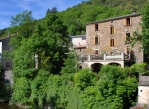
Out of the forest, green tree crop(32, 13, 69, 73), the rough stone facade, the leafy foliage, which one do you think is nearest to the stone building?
the rough stone facade

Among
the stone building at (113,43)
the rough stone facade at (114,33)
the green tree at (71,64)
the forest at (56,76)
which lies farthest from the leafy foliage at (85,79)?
the rough stone facade at (114,33)

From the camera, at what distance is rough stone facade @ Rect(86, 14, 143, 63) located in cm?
3484

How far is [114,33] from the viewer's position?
37656mm

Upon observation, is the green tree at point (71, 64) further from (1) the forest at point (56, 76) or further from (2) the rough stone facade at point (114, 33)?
(2) the rough stone facade at point (114, 33)

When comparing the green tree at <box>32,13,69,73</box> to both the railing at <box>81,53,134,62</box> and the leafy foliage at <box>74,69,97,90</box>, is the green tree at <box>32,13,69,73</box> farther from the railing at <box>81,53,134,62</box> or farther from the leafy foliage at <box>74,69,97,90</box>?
the leafy foliage at <box>74,69,97,90</box>

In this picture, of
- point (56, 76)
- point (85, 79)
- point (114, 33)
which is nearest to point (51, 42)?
point (56, 76)

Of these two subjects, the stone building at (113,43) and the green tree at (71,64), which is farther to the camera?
the stone building at (113,43)

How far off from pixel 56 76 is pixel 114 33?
12.8 metres

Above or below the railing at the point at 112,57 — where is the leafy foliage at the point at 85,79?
below

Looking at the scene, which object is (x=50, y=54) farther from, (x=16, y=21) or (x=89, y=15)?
(x=89, y=15)

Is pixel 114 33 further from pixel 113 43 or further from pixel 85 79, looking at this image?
pixel 85 79

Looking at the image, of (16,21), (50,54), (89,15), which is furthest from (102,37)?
(89,15)

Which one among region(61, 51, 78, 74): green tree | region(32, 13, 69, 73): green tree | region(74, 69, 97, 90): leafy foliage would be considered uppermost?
region(32, 13, 69, 73): green tree

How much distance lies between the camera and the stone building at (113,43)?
33.2m
